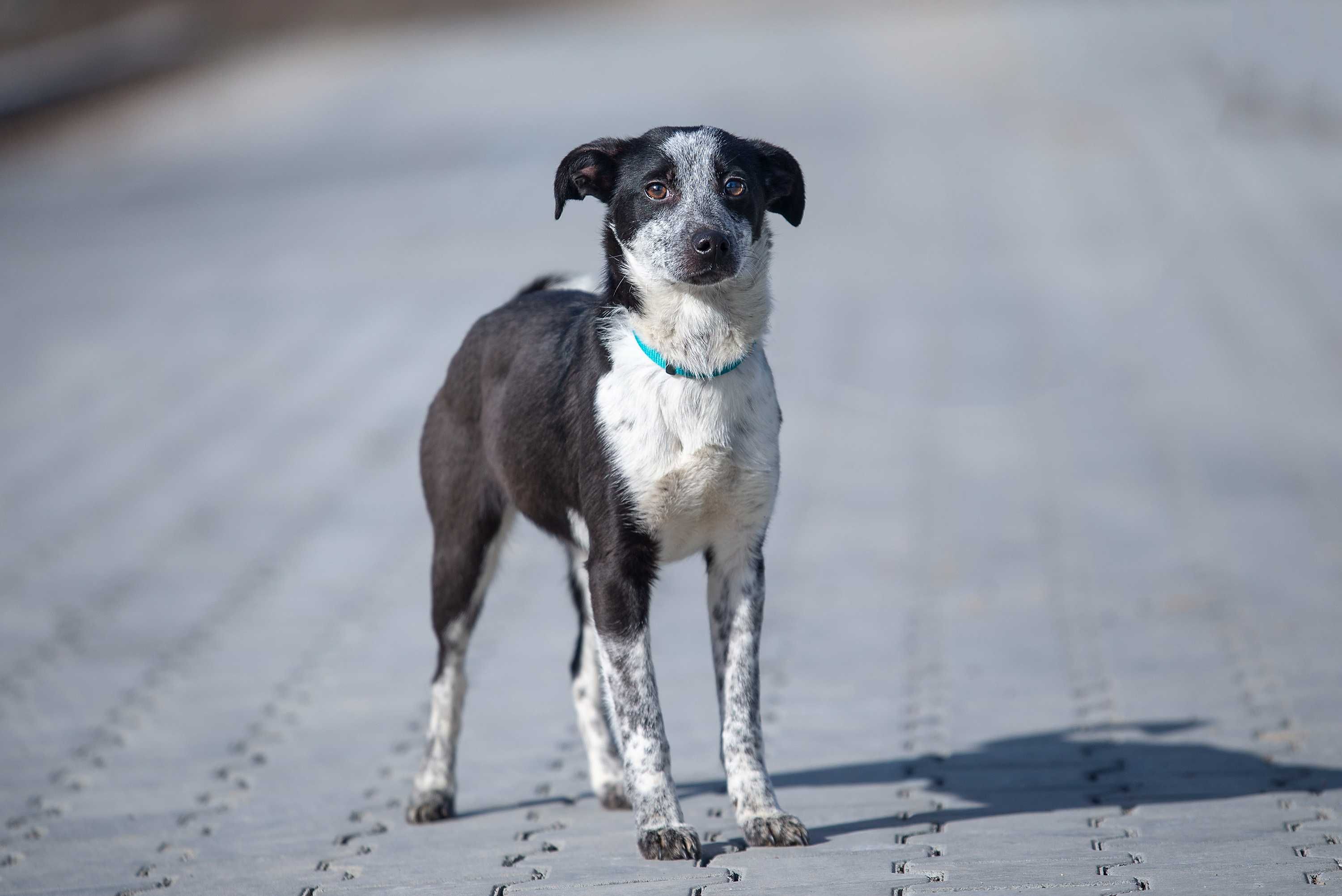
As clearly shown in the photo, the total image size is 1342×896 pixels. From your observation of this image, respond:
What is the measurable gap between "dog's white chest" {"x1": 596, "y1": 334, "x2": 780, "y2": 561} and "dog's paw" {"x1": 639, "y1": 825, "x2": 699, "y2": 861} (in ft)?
2.36

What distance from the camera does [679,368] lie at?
4047mm

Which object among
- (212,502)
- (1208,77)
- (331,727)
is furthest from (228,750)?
(1208,77)

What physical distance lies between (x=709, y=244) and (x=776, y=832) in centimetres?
154

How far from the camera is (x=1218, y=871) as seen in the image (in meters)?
3.61

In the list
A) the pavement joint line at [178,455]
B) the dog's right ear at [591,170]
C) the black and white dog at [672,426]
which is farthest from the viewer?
the pavement joint line at [178,455]

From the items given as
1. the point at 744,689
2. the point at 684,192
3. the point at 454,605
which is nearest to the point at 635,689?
the point at 744,689

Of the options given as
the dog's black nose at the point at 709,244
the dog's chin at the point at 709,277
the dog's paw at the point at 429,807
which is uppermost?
the dog's black nose at the point at 709,244

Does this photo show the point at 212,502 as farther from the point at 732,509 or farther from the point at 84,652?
the point at 732,509

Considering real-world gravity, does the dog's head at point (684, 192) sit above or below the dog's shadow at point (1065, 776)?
above

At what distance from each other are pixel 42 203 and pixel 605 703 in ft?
60.9

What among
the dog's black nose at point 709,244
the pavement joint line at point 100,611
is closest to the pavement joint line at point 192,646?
the pavement joint line at point 100,611

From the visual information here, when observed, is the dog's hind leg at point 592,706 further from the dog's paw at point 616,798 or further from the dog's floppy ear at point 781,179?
the dog's floppy ear at point 781,179

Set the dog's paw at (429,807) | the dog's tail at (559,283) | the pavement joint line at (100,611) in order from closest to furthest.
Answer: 1. the dog's paw at (429,807)
2. the dog's tail at (559,283)
3. the pavement joint line at (100,611)

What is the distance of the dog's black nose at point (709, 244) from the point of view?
3.84m
